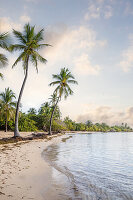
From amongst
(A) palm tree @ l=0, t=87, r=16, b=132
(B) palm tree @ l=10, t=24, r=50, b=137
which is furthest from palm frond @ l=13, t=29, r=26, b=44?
(A) palm tree @ l=0, t=87, r=16, b=132

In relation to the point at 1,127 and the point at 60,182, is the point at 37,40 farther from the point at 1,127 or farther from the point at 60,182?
the point at 1,127

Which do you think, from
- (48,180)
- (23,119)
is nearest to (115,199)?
(48,180)

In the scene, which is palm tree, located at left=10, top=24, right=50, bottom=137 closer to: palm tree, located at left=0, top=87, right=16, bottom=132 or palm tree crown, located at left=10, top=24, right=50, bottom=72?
palm tree crown, located at left=10, top=24, right=50, bottom=72

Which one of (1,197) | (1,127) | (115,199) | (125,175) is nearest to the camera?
(1,197)

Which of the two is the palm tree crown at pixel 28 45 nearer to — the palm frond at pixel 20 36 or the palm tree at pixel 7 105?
the palm frond at pixel 20 36

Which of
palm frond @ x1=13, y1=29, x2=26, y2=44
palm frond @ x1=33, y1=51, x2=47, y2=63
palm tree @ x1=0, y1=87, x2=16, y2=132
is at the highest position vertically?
palm frond @ x1=13, y1=29, x2=26, y2=44

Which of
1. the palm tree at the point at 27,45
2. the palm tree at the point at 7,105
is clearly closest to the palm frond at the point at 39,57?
the palm tree at the point at 27,45

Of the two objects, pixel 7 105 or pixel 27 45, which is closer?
pixel 27 45

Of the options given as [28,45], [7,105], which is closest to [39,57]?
[28,45]

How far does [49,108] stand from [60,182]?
172 ft

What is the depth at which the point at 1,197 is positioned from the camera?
2799 millimetres

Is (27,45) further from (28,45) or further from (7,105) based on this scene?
(7,105)

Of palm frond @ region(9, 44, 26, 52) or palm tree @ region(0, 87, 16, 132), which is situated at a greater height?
palm frond @ region(9, 44, 26, 52)

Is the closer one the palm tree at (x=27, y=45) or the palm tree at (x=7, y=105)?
the palm tree at (x=27, y=45)
